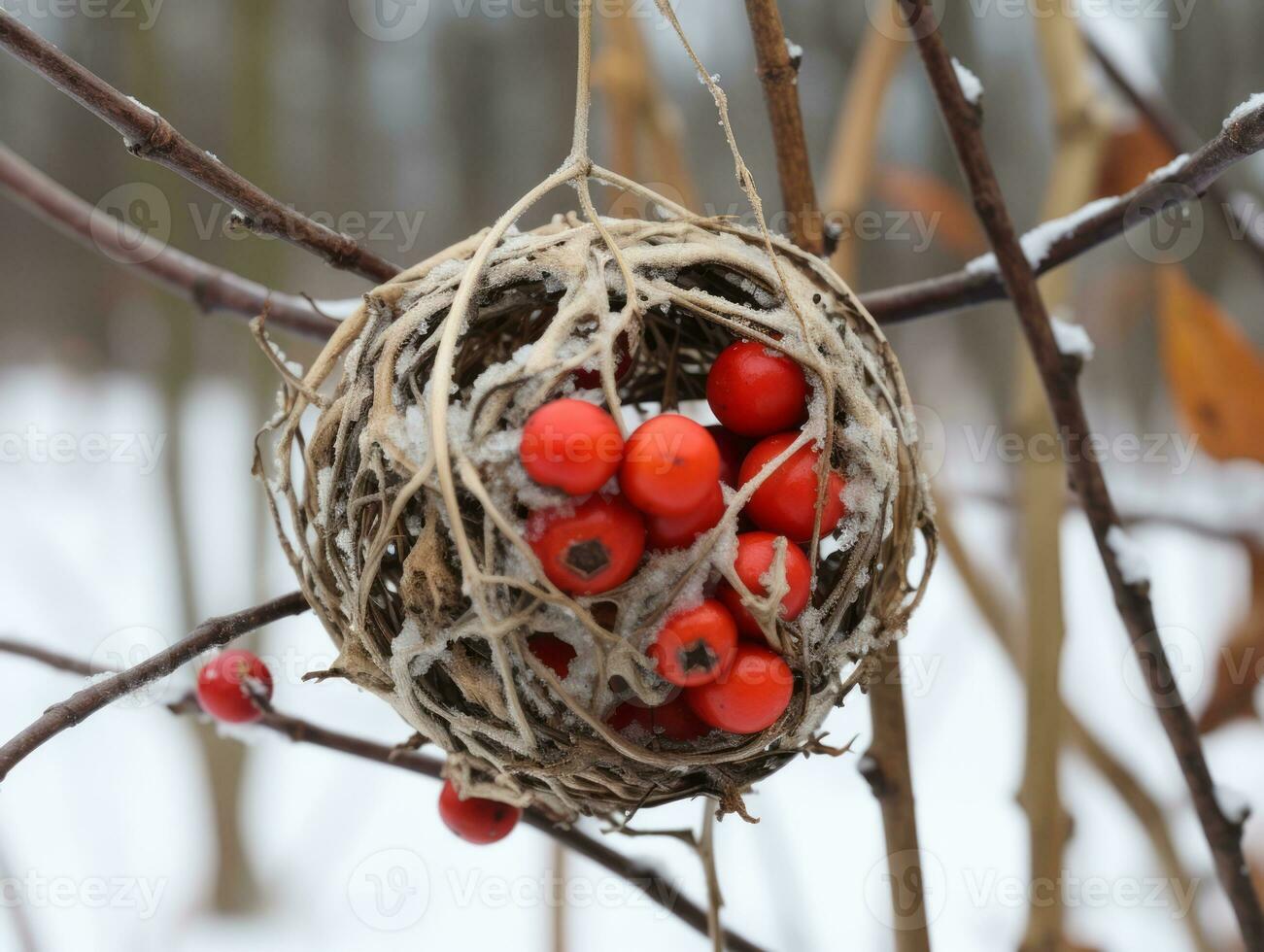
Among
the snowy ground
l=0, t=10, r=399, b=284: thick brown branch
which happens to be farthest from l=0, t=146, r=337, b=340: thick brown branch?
the snowy ground

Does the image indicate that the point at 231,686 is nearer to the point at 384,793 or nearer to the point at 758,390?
the point at 758,390

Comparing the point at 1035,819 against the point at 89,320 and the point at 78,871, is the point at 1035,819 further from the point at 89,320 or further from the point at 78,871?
the point at 89,320

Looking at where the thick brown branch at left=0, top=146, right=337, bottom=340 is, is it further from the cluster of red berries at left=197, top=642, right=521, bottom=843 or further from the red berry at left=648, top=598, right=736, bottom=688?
the red berry at left=648, top=598, right=736, bottom=688

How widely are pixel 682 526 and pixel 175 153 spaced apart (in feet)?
0.70

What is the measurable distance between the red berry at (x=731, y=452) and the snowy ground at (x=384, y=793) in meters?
0.57

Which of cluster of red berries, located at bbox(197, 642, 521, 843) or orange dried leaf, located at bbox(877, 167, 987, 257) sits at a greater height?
orange dried leaf, located at bbox(877, 167, 987, 257)

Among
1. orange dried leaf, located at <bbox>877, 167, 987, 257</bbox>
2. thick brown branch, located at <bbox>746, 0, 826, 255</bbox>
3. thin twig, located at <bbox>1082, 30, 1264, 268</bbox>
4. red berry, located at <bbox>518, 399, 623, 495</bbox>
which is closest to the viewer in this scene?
red berry, located at <bbox>518, 399, 623, 495</bbox>

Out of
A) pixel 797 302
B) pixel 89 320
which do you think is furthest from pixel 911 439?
pixel 89 320

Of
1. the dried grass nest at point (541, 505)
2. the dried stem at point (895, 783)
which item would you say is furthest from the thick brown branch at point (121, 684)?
the dried stem at point (895, 783)

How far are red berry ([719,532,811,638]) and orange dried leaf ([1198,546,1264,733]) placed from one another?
0.50 meters

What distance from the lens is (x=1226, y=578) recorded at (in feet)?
3.64

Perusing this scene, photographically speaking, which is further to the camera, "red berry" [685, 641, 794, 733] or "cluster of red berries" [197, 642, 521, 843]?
"cluster of red berries" [197, 642, 521, 843]

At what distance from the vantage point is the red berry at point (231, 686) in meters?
0.42

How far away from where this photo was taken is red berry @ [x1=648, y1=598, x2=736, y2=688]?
11.1 inches
